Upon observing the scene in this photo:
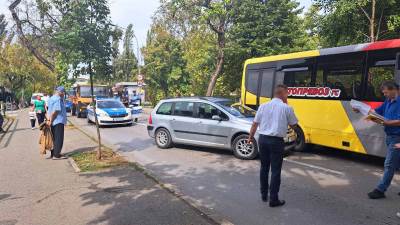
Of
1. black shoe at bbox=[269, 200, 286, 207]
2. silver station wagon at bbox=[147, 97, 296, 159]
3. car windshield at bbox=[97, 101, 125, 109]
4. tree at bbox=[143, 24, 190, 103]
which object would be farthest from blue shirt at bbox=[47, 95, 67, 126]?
tree at bbox=[143, 24, 190, 103]

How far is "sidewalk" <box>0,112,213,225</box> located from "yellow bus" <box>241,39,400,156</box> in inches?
189

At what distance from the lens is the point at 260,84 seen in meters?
11.7

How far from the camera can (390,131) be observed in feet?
18.3

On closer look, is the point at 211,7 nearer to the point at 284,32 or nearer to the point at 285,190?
the point at 284,32

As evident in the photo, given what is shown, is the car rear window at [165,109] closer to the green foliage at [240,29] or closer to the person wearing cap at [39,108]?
the person wearing cap at [39,108]

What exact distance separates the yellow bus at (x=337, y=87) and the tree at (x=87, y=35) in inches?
196

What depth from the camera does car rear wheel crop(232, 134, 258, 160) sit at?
927 centimetres

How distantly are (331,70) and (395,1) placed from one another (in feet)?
27.5

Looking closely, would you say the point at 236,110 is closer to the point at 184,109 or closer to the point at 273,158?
the point at 184,109

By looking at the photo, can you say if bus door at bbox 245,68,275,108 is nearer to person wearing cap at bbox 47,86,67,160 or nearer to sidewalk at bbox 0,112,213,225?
sidewalk at bbox 0,112,213,225

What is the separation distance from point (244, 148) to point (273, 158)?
398 centimetres

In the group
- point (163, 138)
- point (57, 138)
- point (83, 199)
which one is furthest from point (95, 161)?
point (83, 199)

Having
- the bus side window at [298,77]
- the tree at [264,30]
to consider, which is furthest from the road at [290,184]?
the tree at [264,30]

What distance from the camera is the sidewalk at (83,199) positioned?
201 inches
